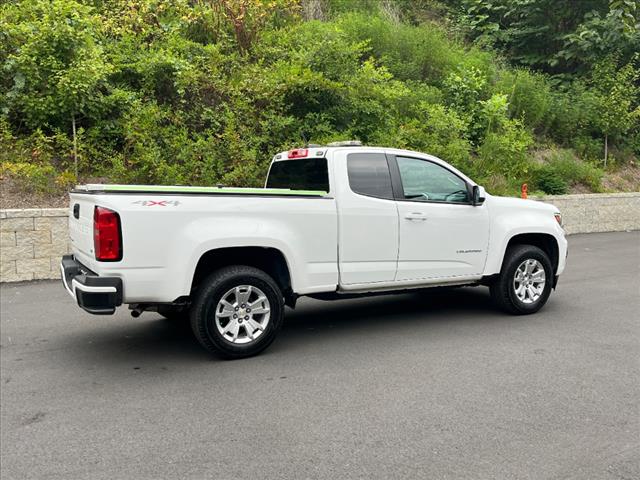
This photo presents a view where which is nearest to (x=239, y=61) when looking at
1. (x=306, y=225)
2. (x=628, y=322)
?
(x=306, y=225)

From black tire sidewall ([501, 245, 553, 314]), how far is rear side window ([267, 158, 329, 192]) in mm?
2446

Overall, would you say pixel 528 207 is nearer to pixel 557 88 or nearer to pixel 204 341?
pixel 204 341

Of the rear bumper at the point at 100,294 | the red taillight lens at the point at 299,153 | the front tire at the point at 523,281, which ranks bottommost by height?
the front tire at the point at 523,281

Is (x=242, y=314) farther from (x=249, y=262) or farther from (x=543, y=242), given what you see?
(x=543, y=242)

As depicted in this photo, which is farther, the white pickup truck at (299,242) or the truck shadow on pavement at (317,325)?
the truck shadow on pavement at (317,325)

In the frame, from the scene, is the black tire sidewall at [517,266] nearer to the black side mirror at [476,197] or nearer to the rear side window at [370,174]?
the black side mirror at [476,197]

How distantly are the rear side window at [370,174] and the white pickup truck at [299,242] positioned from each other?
1cm

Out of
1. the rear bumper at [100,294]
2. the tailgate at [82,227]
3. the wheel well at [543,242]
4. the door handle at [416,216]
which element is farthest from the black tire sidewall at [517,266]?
the tailgate at [82,227]

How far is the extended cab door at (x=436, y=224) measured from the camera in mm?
6188

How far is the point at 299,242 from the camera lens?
552 centimetres

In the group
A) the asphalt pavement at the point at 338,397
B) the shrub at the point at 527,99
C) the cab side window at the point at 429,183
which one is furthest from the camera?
the shrub at the point at 527,99

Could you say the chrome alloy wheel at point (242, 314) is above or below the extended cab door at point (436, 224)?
below

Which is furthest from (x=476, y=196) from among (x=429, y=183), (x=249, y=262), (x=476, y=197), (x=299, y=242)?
(x=249, y=262)

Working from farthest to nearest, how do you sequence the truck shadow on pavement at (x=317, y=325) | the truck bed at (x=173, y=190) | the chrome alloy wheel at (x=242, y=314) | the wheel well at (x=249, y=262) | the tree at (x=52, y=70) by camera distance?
the tree at (x=52, y=70)
the truck shadow on pavement at (x=317, y=325)
the wheel well at (x=249, y=262)
the chrome alloy wheel at (x=242, y=314)
the truck bed at (x=173, y=190)
